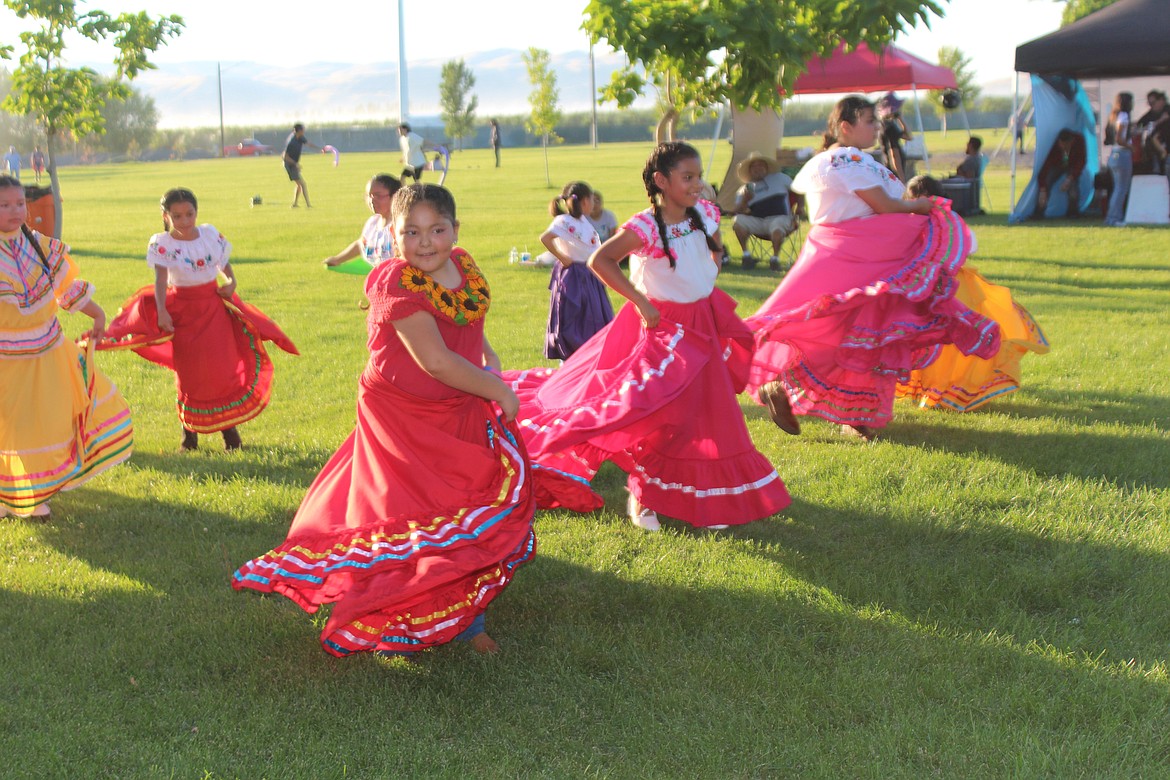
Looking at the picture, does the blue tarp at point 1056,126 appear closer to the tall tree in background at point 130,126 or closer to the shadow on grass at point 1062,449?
the shadow on grass at point 1062,449

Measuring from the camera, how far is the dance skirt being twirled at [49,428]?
5.27m

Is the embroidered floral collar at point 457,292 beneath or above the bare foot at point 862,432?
above

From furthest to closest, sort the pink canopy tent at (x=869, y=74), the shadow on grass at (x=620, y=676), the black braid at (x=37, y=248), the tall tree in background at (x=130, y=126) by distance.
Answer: the tall tree in background at (x=130, y=126) → the pink canopy tent at (x=869, y=74) → the black braid at (x=37, y=248) → the shadow on grass at (x=620, y=676)

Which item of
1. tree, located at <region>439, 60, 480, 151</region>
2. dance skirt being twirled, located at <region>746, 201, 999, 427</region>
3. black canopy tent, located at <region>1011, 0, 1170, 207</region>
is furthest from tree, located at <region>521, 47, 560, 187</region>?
dance skirt being twirled, located at <region>746, 201, 999, 427</region>

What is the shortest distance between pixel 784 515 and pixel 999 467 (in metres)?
1.39

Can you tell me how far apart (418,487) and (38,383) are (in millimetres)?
2568

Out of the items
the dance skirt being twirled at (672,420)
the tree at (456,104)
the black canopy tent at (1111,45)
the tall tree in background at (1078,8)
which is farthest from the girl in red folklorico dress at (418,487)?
the tree at (456,104)

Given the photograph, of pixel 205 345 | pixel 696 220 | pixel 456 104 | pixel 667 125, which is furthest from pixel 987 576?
pixel 456 104

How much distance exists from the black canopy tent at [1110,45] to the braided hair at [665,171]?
12747 millimetres

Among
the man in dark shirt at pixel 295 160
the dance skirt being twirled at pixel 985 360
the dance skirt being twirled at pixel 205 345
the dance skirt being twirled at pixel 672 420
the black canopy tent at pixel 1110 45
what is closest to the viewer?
the dance skirt being twirled at pixel 672 420

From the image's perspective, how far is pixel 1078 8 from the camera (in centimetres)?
3209

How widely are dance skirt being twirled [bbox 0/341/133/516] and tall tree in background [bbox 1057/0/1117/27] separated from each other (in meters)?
29.8

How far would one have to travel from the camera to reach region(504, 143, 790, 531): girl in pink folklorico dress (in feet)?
16.3

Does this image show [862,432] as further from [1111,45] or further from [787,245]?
[1111,45]
